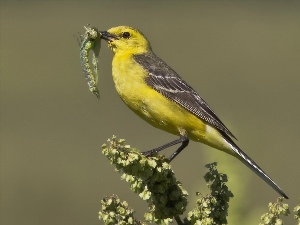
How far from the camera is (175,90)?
8.06 meters

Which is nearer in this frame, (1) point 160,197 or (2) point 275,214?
(2) point 275,214

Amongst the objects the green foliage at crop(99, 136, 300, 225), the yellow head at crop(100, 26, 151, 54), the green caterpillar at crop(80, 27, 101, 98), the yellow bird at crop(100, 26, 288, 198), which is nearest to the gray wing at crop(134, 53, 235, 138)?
the yellow bird at crop(100, 26, 288, 198)

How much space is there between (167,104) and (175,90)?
0.23 metres

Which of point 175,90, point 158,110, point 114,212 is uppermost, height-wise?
point 175,90

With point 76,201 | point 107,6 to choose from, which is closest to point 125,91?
point 76,201

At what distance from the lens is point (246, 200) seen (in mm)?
6652

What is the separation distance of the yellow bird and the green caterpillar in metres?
0.52

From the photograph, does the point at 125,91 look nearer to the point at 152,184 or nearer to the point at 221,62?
the point at 152,184

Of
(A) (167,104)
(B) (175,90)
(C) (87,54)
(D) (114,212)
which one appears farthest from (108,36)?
(D) (114,212)

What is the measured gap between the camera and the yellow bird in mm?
7691

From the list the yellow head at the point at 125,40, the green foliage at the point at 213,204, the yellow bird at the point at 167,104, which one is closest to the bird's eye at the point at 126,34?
the yellow head at the point at 125,40

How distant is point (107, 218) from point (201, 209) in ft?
1.92

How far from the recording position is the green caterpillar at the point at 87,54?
6.77 metres

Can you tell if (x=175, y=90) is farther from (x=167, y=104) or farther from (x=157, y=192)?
(x=157, y=192)
